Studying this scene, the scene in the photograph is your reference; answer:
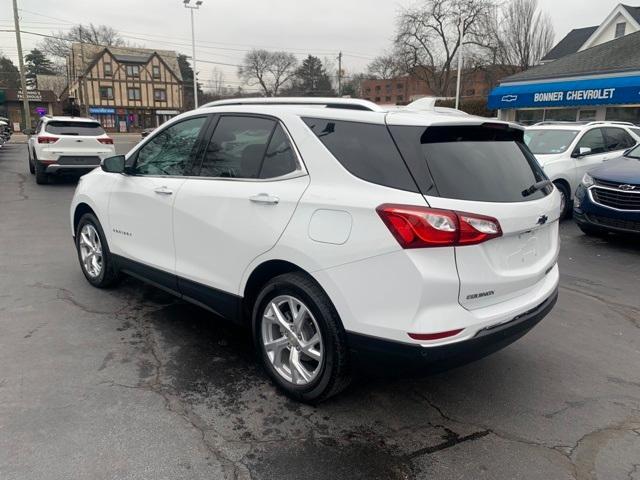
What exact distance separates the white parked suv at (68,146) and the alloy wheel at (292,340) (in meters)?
11.0

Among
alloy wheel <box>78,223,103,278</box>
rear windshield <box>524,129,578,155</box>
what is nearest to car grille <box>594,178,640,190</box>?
rear windshield <box>524,129,578,155</box>

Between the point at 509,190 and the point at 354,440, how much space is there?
5.37ft

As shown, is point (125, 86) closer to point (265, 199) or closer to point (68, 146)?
point (68, 146)

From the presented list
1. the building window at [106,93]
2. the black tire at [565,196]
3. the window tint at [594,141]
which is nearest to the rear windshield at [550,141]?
the window tint at [594,141]

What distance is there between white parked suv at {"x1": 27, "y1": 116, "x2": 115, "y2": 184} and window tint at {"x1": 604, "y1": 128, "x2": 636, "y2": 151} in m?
11.3

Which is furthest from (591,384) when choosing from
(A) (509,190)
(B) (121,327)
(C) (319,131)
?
(B) (121,327)

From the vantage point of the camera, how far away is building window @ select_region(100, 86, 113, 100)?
2542 inches

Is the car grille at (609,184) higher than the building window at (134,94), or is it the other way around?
the building window at (134,94)

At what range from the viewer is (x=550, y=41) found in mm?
42438

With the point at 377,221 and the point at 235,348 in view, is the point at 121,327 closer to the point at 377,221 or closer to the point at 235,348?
the point at 235,348

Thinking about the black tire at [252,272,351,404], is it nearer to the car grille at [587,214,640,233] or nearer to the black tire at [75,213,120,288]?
the black tire at [75,213,120,288]

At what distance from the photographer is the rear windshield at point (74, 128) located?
13.1m

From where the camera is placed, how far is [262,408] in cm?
310

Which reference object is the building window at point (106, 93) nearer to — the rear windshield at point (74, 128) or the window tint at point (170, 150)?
the rear windshield at point (74, 128)
